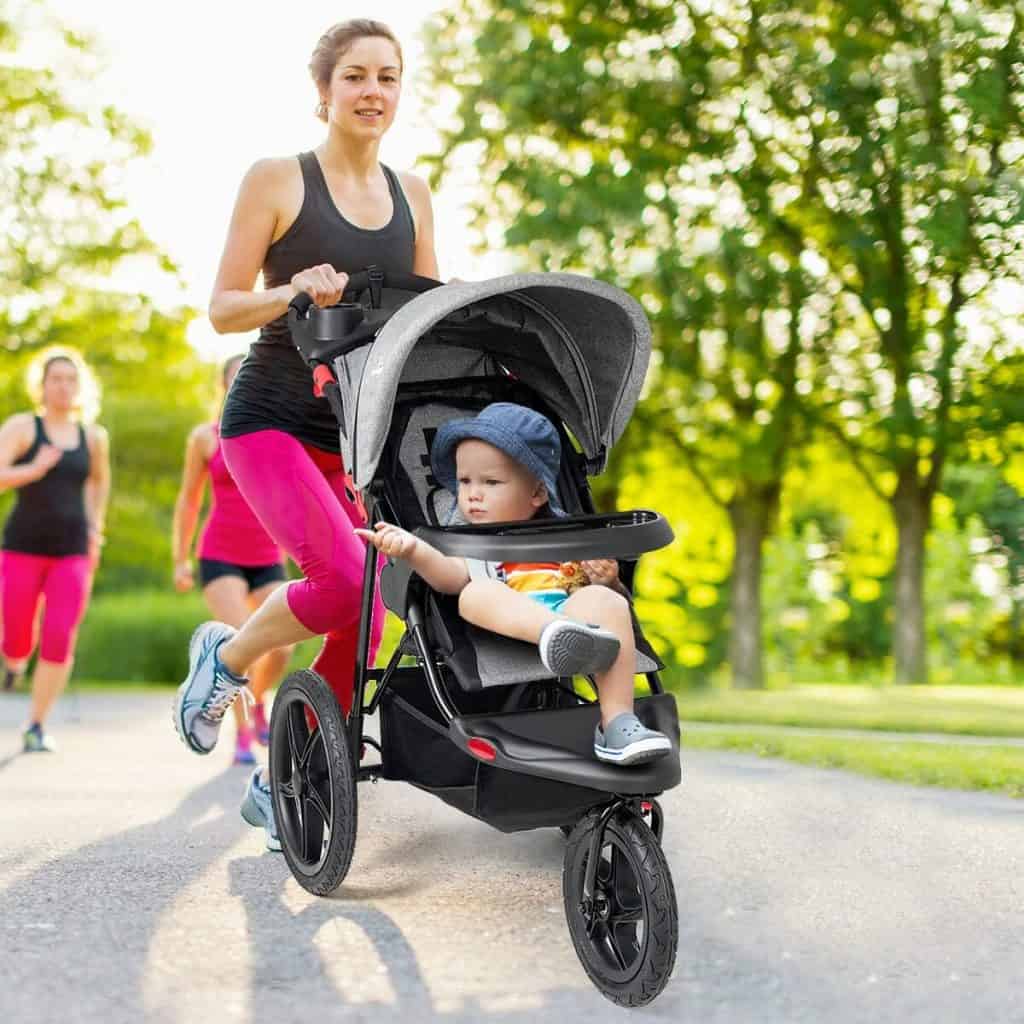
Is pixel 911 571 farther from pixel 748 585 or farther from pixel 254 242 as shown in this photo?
pixel 254 242

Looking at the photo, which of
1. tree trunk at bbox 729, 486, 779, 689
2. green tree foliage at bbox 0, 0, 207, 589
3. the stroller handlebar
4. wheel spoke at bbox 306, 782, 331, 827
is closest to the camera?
the stroller handlebar

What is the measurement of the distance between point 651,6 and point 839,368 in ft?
16.0

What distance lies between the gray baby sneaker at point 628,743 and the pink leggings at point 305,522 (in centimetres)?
127

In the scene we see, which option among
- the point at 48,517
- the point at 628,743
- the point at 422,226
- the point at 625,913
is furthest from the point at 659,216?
the point at 625,913

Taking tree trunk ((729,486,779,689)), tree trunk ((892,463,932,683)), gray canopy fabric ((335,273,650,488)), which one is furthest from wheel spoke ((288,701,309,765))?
tree trunk ((729,486,779,689))

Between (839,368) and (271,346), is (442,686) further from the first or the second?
(839,368)

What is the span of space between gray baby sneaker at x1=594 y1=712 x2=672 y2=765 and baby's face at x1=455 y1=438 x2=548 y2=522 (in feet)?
2.78

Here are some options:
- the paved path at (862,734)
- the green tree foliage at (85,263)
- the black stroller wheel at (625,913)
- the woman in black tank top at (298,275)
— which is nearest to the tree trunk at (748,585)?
the green tree foliage at (85,263)

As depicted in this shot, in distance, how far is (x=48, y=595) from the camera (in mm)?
9133

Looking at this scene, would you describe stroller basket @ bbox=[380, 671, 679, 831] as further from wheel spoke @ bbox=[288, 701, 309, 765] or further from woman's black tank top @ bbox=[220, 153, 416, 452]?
woman's black tank top @ bbox=[220, 153, 416, 452]

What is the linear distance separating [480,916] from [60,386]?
17.5 feet

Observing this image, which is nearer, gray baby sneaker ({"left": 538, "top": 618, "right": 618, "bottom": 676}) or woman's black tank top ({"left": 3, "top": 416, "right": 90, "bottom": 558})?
gray baby sneaker ({"left": 538, "top": 618, "right": 618, "bottom": 676})

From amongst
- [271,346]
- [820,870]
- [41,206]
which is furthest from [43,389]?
[41,206]

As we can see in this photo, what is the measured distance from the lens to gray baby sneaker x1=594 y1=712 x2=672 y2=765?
12.8ft
